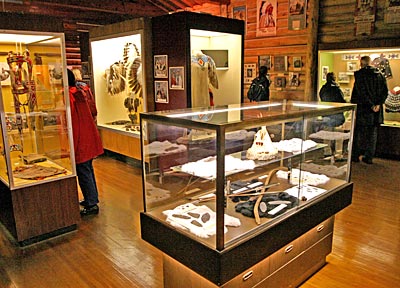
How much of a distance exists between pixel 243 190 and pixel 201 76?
3.13m

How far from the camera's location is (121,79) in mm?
6820

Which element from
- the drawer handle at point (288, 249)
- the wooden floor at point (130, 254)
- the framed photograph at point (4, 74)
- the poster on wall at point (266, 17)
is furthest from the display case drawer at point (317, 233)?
the poster on wall at point (266, 17)

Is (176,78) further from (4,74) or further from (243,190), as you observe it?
(243,190)

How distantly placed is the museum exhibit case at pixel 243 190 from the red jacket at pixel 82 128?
1727 mm

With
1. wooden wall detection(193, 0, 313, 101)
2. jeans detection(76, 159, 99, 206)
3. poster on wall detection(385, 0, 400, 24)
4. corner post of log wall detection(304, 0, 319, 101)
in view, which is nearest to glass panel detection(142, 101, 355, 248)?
jeans detection(76, 159, 99, 206)

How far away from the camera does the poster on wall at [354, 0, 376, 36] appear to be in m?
6.44

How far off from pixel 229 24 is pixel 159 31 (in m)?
1.12

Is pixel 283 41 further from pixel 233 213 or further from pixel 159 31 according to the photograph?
pixel 233 213

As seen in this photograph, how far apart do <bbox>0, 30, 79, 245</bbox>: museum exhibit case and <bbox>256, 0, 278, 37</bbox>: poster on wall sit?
5770 millimetres

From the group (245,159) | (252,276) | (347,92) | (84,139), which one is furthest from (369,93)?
(252,276)

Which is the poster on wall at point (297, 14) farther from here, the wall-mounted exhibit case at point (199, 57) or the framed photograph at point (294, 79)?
the wall-mounted exhibit case at point (199, 57)

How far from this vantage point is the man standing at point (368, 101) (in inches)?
237

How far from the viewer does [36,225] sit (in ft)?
11.4

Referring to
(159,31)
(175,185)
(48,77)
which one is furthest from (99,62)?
(175,185)
